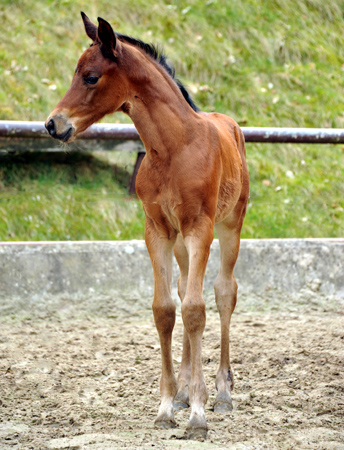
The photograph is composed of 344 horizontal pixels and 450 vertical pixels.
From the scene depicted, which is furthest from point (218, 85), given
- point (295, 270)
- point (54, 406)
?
point (54, 406)

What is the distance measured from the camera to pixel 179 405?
322 centimetres

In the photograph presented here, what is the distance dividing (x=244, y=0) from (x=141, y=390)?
9.26 m

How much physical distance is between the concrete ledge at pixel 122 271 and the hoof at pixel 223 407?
1.96 meters

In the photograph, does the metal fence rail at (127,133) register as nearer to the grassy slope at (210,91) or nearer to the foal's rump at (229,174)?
the foal's rump at (229,174)

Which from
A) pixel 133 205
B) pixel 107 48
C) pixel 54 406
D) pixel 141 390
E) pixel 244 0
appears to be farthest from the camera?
pixel 244 0

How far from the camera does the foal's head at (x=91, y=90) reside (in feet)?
8.95

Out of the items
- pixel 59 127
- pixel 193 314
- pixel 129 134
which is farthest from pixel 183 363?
pixel 129 134

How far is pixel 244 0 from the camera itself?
10680 mm

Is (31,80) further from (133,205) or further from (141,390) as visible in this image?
(141,390)

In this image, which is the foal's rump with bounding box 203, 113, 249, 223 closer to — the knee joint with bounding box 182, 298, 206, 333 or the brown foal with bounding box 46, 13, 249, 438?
the brown foal with bounding box 46, 13, 249, 438

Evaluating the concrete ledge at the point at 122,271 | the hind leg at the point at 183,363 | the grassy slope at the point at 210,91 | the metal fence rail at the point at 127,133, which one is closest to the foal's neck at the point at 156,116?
the hind leg at the point at 183,363

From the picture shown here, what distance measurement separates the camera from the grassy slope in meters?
6.73

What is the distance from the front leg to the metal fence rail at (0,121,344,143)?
6.57ft

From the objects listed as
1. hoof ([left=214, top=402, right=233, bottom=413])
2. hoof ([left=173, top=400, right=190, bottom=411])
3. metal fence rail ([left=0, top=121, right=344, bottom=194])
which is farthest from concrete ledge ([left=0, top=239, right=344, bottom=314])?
hoof ([left=214, top=402, right=233, bottom=413])
